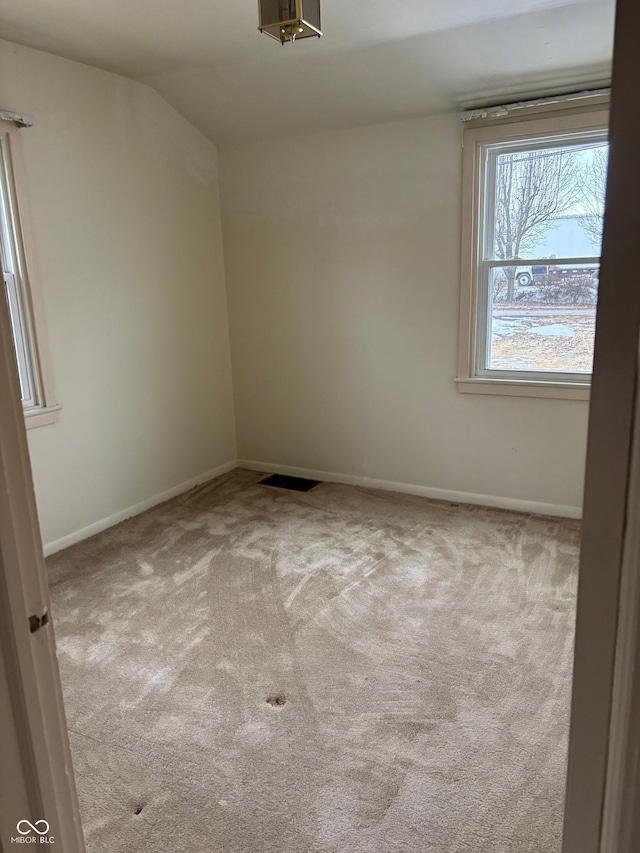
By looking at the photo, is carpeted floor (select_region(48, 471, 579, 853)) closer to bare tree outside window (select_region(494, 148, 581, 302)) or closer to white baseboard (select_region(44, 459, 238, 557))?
white baseboard (select_region(44, 459, 238, 557))

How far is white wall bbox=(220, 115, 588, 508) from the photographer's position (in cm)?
359

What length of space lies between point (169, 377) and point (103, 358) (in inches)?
21.3

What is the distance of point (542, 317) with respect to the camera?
11.5 feet

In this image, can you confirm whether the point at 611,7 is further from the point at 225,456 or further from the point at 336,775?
the point at 225,456

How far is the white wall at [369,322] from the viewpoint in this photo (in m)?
3.59

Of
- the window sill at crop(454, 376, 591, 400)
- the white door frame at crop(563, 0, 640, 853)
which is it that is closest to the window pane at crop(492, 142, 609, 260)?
the window sill at crop(454, 376, 591, 400)

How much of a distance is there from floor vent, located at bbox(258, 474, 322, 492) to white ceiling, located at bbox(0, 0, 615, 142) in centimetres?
231

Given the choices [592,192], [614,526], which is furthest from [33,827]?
[592,192]

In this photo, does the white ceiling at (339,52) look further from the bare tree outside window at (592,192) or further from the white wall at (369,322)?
the bare tree outside window at (592,192)

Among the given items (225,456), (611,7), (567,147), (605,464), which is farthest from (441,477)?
(605,464)

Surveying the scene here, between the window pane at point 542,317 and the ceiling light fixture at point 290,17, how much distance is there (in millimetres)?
1870

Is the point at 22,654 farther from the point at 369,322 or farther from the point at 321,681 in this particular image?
the point at 369,322

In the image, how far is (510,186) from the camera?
344 centimetres

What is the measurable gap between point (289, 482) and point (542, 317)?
1988 mm
